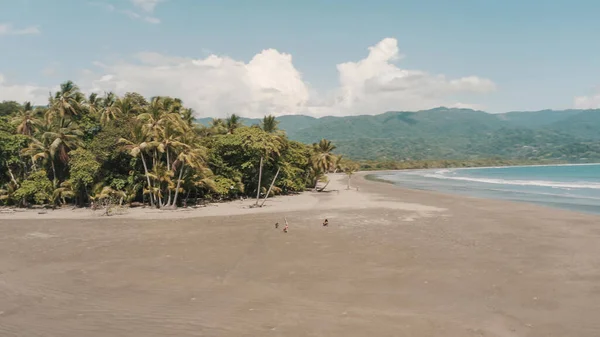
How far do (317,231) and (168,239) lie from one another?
9.55 m

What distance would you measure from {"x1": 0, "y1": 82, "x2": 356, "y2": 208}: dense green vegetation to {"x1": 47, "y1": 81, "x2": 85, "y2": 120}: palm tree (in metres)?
0.10

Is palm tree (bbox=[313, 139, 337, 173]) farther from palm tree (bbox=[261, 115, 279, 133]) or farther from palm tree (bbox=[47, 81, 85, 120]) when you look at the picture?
palm tree (bbox=[47, 81, 85, 120])

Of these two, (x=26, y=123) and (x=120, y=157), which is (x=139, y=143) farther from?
(x=26, y=123)

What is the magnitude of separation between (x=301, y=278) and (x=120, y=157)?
101 feet

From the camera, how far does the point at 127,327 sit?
11016mm

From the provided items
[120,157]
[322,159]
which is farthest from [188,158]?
[322,159]

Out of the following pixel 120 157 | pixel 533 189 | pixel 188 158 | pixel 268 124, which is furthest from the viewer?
pixel 533 189

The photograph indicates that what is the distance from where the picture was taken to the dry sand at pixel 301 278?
11398 millimetres

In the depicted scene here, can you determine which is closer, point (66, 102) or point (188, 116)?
point (66, 102)

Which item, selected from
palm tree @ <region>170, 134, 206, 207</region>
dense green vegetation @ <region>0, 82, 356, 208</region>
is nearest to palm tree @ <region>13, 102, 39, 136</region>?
dense green vegetation @ <region>0, 82, 356, 208</region>

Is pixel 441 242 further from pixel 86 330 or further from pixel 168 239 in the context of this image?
pixel 86 330

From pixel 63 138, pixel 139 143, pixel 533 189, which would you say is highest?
pixel 63 138

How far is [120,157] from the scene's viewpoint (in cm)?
4009

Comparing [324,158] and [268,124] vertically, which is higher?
[268,124]
